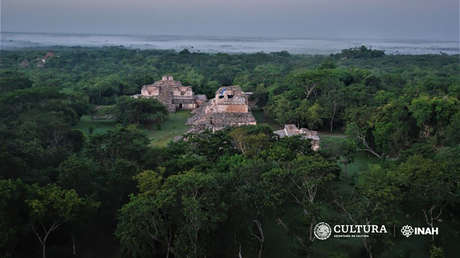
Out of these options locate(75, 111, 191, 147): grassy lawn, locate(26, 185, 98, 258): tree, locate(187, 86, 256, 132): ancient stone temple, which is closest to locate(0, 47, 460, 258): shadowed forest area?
locate(26, 185, 98, 258): tree

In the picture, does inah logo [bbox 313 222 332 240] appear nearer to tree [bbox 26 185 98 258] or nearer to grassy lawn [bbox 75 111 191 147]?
tree [bbox 26 185 98 258]

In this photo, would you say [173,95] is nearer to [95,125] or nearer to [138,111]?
[138,111]

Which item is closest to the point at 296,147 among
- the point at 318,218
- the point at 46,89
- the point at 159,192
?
the point at 318,218

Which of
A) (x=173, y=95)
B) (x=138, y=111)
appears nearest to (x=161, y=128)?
(x=138, y=111)

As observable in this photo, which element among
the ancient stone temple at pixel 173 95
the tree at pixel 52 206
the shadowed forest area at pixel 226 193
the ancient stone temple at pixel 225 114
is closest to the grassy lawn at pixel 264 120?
the ancient stone temple at pixel 225 114

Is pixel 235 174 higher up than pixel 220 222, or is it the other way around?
pixel 235 174

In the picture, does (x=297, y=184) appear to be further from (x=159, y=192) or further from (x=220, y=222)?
(x=159, y=192)

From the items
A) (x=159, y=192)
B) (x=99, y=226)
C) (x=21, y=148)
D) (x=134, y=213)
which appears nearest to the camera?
→ (x=134, y=213)

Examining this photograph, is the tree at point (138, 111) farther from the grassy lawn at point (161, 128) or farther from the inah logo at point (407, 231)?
the inah logo at point (407, 231)
